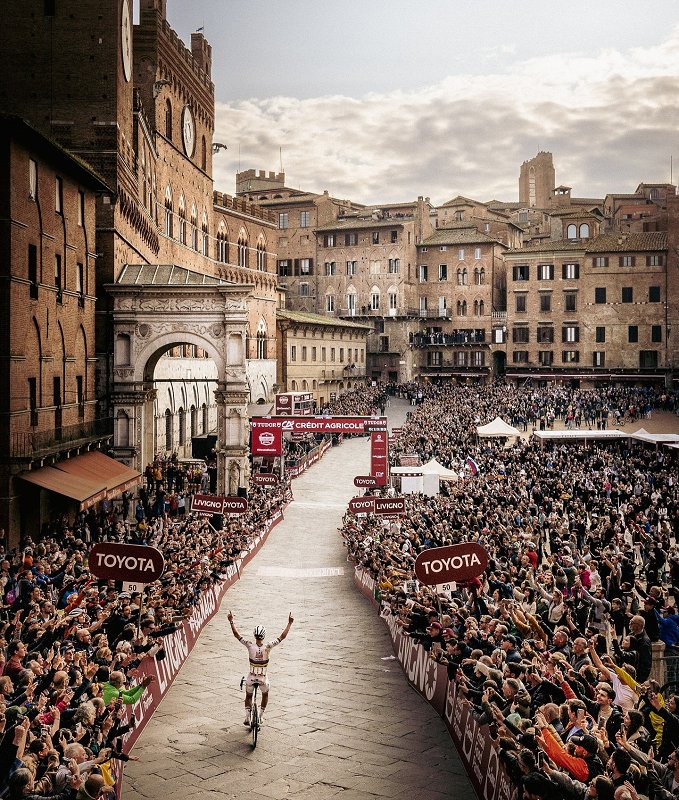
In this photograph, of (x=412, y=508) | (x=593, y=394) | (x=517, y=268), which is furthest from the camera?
(x=517, y=268)

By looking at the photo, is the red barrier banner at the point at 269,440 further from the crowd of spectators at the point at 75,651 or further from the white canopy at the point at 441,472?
the crowd of spectators at the point at 75,651

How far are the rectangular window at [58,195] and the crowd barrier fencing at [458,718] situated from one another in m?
16.5

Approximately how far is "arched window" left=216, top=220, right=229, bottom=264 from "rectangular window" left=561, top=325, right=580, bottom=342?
31000mm

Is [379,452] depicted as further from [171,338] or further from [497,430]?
[497,430]

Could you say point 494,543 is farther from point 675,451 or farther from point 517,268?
point 517,268

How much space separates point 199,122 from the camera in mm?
54781

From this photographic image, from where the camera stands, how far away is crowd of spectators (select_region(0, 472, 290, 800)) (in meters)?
8.71

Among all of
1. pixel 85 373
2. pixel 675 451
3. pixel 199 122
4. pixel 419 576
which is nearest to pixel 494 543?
pixel 419 576

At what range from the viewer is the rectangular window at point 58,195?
1048 inches

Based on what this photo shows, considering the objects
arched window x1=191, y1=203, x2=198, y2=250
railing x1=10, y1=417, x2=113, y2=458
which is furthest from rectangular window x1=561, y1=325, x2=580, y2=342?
railing x1=10, y1=417, x2=113, y2=458

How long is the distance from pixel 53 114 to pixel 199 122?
74.2ft

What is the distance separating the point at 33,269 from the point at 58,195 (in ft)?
11.4

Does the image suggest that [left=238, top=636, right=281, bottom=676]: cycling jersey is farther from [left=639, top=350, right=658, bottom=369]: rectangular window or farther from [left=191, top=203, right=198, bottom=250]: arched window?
[left=639, top=350, right=658, bottom=369]: rectangular window

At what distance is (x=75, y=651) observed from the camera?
39.2 feet
